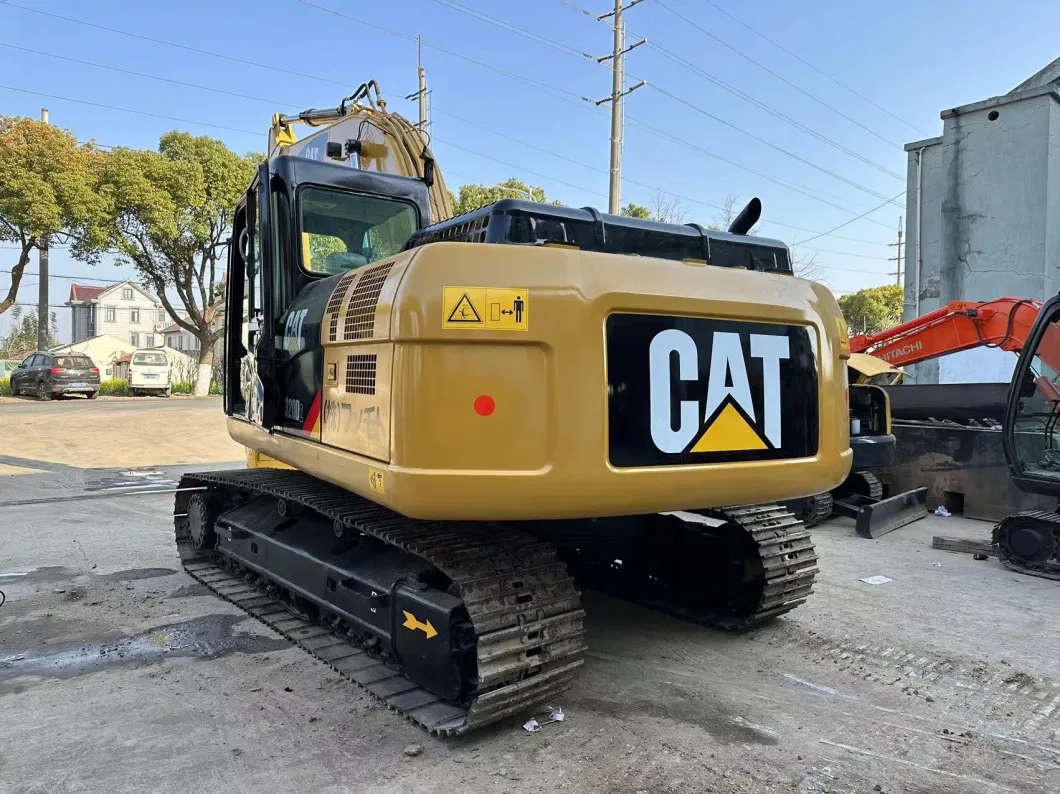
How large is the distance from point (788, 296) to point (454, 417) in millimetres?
1506

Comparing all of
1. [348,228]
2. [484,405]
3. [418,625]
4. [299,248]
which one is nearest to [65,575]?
[299,248]

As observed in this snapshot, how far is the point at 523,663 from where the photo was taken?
294 centimetres

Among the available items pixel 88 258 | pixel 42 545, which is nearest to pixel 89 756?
pixel 42 545

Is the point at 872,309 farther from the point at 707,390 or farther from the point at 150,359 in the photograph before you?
the point at 707,390

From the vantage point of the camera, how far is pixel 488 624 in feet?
9.43

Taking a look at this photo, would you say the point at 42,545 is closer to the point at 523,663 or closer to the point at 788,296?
the point at 523,663

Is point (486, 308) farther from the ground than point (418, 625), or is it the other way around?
point (486, 308)

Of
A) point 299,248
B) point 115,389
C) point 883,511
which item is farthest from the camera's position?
point 115,389

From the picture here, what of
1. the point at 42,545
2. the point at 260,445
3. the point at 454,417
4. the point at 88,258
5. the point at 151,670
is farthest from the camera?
the point at 88,258

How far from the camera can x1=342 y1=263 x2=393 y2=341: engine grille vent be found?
2.83m

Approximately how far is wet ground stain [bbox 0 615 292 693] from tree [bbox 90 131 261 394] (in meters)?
22.6

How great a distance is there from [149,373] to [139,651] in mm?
25182

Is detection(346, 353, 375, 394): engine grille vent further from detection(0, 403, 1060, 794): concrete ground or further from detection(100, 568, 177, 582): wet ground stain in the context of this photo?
detection(100, 568, 177, 582): wet ground stain

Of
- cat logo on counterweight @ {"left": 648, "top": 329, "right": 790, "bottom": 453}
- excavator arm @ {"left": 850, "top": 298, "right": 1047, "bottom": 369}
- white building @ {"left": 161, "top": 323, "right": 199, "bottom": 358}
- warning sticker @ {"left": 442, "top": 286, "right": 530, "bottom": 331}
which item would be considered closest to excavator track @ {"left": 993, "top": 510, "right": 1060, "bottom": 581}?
excavator arm @ {"left": 850, "top": 298, "right": 1047, "bottom": 369}
